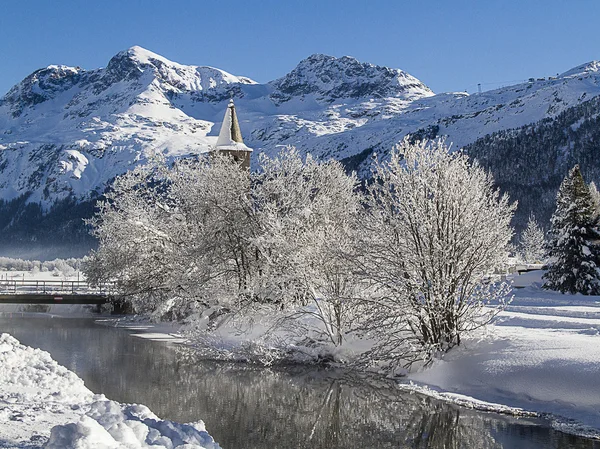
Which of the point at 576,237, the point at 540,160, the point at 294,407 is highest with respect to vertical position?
the point at 540,160

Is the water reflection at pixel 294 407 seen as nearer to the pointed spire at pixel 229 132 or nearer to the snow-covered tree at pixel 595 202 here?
the snow-covered tree at pixel 595 202

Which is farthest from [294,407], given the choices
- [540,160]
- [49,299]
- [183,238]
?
[540,160]

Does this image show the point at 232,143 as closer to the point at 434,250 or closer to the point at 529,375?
the point at 434,250

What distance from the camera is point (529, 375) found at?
19344 millimetres

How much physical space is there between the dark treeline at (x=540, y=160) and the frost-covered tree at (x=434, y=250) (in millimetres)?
123085

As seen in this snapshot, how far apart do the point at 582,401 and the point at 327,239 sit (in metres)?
11.3

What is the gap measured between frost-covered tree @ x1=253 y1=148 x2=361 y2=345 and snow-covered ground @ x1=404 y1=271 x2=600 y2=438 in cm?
394

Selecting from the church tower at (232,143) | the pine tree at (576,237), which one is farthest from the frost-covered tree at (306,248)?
the church tower at (232,143)

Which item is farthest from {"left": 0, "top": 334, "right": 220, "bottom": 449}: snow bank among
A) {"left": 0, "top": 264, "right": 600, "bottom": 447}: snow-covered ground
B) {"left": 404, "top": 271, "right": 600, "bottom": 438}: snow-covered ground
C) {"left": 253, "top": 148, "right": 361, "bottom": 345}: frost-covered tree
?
{"left": 253, "top": 148, "right": 361, "bottom": 345}: frost-covered tree

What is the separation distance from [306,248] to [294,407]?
28.7ft

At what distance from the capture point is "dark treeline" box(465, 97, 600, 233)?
6029 inches

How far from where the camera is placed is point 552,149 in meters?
185

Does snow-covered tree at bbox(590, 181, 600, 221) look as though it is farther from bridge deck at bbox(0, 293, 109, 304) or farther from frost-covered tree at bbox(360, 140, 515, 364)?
bridge deck at bbox(0, 293, 109, 304)

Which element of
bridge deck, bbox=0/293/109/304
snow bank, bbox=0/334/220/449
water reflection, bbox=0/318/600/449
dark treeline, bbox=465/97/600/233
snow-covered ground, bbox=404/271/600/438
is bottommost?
bridge deck, bbox=0/293/109/304
